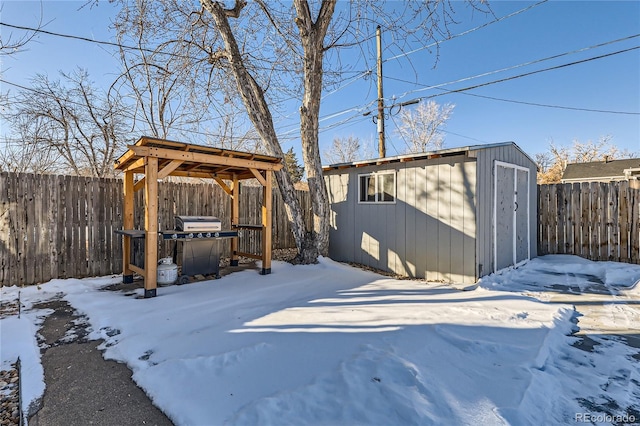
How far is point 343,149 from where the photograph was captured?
26.8 m

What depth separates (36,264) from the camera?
4727mm

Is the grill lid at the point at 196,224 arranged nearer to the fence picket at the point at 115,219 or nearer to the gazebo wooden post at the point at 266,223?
the gazebo wooden post at the point at 266,223

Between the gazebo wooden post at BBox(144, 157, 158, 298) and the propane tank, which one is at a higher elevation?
the gazebo wooden post at BBox(144, 157, 158, 298)

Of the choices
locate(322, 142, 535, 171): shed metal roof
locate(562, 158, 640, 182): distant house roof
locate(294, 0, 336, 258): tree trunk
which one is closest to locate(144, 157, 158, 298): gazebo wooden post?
locate(294, 0, 336, 258): tree trunk

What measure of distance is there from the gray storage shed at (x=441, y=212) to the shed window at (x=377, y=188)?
0.02 meters

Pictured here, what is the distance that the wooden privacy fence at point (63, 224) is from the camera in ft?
15.0

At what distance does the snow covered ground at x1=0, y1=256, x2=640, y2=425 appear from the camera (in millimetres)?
1772

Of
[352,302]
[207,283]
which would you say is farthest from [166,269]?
[352,302]

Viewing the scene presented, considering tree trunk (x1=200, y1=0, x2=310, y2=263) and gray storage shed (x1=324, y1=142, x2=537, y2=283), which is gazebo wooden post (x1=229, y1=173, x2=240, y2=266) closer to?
tree trunk (x1=200, y1=0, x2=310, y2=263)

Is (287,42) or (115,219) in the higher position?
(287,42)

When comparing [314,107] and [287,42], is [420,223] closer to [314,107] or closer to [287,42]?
[314,107]

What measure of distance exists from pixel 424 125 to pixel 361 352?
20047mm

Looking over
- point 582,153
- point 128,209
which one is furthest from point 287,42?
point 582,153

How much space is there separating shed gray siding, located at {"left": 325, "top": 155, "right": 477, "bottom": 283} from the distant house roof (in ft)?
58.5
